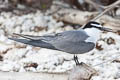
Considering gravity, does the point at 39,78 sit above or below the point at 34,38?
below

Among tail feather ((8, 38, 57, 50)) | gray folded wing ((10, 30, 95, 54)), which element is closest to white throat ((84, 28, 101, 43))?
gray folded wing ((10, 30, 95, 54))

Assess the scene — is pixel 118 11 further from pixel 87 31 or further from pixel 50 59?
pixel 87 31

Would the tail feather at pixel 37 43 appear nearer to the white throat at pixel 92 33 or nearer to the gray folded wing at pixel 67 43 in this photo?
the gray folded wing at pixel 67 43

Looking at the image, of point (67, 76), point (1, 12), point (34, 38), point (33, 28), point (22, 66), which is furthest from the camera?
point (1, 12)

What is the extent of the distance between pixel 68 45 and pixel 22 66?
102cm

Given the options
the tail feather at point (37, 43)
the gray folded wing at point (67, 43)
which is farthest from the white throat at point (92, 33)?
the tail feather at point (37, 43)

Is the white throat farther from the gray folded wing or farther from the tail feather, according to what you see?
the tail feather

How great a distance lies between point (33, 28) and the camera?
17.2 ft

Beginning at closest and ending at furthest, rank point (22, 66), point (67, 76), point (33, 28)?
point (67, 76) → point (22, 66) → point (33, 28)

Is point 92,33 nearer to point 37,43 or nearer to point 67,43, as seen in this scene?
point 67,43

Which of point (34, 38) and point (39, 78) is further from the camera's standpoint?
point (39, 78)

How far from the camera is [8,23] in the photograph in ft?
17.7

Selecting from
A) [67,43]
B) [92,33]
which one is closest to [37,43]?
[67,43]

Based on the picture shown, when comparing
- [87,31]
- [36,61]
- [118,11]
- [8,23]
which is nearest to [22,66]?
[36,61]
